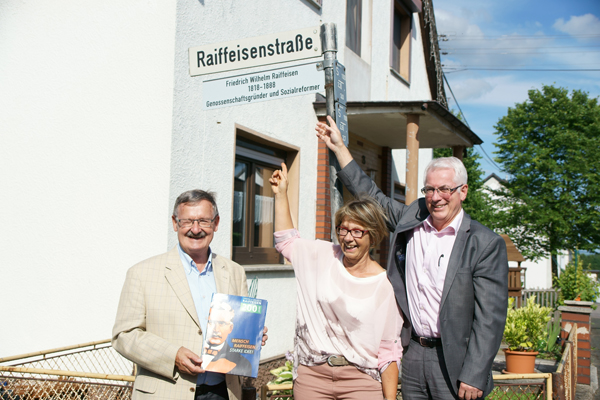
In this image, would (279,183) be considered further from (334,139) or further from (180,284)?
(180,284)

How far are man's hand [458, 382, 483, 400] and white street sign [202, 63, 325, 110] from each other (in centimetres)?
172

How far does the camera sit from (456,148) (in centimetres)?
966

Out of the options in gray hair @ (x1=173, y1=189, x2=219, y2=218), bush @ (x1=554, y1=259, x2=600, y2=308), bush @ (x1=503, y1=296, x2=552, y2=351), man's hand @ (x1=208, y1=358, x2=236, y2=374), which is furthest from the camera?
bush @ (x1=554, y1=259, x2=600, y2=308)

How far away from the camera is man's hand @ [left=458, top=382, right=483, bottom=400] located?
267 cm

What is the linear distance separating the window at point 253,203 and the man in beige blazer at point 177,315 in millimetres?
3795

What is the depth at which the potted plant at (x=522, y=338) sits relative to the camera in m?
6.64

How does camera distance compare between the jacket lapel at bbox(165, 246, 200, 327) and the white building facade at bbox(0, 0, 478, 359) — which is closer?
the jacket lapel at bbox(165, 246, 200, 327)

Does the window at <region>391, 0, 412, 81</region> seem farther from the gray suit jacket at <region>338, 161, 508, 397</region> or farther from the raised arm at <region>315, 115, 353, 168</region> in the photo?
the gray suit jacket at <region>338, 161, 508, 397</region>

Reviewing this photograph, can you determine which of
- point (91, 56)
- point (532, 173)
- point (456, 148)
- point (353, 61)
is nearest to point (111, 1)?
point (91, 56)

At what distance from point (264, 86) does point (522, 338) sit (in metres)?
5.09

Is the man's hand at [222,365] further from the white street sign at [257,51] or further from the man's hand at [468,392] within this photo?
the white street sign at [257,51]

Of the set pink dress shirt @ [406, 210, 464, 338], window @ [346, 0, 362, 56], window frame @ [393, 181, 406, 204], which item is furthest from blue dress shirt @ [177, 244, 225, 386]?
window frame @ [393, 181, 406, 204]

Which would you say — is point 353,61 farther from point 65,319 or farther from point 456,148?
point 65,319

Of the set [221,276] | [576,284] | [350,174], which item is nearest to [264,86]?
[350,174]
